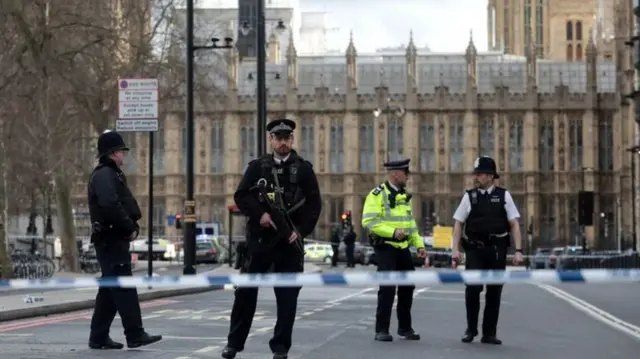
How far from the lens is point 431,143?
95.7 metres

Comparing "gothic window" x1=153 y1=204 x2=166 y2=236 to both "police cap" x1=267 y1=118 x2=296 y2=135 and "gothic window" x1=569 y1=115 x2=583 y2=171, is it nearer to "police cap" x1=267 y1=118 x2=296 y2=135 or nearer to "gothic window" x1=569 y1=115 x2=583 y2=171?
"gothic window" x1=569 y1=115 x2=583 y2=171

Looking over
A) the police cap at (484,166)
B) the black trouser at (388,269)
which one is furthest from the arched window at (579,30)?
the black trouser at (388,269)

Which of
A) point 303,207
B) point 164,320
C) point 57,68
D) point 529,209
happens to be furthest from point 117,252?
point 529,209

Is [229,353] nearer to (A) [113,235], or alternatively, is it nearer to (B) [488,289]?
(A) [113,235]

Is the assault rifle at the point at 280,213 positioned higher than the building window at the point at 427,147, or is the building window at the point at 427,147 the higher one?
the building window at the point at 427,147

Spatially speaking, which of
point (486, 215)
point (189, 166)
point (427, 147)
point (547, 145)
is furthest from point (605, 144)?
point (486, 215)

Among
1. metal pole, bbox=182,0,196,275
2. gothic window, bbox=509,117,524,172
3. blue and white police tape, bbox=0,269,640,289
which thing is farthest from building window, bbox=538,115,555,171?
blue and white police tape, bbox=0,269,640,289

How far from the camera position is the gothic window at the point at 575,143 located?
94562 millimetres

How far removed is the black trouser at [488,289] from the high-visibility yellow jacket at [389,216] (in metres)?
0.59

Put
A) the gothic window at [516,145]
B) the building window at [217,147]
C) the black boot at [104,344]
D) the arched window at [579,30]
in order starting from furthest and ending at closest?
1. the arched window at [579,30]
2. the building window at [217,147]
3. the gothic window at [516,145]
4. the black boot at [104,344]

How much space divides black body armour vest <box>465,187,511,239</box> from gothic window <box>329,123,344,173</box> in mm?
82784

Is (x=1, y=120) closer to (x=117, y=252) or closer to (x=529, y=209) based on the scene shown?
(x=117, y=252)

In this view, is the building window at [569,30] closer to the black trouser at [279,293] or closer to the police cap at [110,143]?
the police cap at [110,143]

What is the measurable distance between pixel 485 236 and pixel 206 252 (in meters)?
53.9
